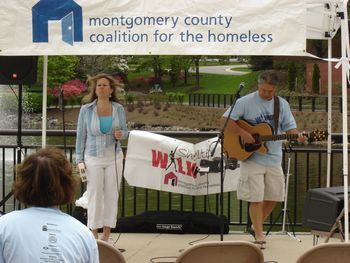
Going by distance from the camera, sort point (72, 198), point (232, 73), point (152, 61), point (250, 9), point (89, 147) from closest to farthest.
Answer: point (72, 198)
point (250, 9)
point (89, 147)
point (152, 61)
point (232, 73)

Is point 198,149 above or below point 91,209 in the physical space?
above

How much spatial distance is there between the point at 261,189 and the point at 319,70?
123 ft

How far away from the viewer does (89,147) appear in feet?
27.2

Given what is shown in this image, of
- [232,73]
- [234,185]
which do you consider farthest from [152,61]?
[234,185]

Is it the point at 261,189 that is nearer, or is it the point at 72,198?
the point at 72,198

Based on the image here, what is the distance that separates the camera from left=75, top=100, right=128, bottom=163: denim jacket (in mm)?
8266

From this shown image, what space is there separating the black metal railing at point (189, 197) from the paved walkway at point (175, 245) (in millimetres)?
745

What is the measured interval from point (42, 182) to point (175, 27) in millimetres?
3376

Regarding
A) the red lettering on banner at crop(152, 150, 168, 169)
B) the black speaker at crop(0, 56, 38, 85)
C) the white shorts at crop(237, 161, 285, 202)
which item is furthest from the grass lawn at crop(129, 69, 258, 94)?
the black speaker at crop(0, 56, 38, 85)

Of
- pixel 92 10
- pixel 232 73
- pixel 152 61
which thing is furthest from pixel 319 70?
pixel 92 10

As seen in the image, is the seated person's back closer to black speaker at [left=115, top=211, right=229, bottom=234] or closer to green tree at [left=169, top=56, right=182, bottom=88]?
black speaker at [left=115, top=211, right=229, bottom=234]

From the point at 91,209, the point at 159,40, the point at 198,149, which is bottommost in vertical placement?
the point at 91,209

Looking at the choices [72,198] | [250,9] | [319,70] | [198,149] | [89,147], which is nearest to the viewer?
[72,198]

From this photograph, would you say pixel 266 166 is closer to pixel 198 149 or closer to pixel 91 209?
pixel 198 149
